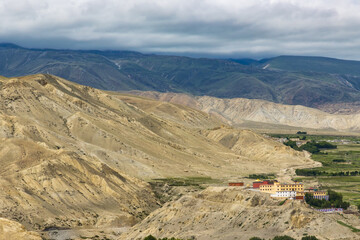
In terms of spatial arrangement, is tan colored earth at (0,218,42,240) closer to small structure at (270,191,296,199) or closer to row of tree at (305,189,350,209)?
small structure at (270,191,296,199)

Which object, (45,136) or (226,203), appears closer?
(226,203)

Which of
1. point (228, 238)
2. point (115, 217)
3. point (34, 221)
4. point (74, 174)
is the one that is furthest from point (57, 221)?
point (228, 238)

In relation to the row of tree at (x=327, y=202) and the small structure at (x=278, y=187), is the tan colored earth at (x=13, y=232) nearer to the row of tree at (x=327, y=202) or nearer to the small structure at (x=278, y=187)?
→ the small structure at (x=278, y=187)

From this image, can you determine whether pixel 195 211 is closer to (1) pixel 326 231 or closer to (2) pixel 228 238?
(2) pixel 228 238

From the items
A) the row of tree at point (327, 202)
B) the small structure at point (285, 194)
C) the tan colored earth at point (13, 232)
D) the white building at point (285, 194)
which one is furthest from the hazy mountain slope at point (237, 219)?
the tan colored earth at point (13, 232)

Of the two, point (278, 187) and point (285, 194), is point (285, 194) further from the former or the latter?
point (278, 187)

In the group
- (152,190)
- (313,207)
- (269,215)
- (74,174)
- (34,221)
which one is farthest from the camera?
(152,190)

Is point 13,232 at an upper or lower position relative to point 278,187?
upper

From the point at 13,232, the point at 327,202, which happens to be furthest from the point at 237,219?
the point at 13,232
